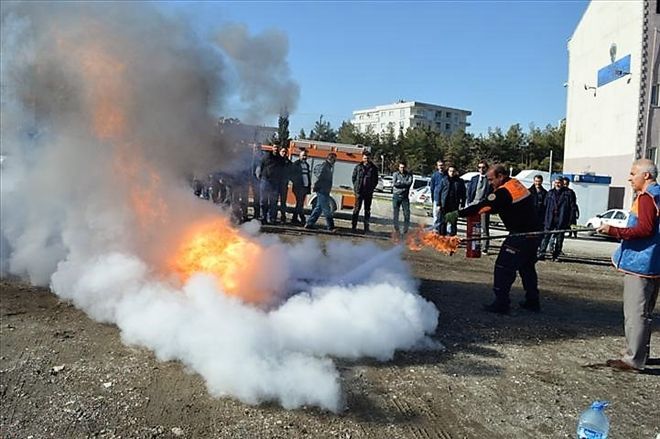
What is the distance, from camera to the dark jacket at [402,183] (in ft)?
44.1

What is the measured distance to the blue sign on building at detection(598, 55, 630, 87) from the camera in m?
30.4

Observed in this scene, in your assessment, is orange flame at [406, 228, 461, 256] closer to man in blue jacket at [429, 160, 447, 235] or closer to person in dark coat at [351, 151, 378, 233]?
man in blue jacket at [429, 160, 447, 235]

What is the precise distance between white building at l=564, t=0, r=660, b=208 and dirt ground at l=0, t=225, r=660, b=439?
85.8ft

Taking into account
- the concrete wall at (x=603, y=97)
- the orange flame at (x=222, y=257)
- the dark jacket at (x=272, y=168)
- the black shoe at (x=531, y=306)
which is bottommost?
the black shoe at (x=531, y=306)

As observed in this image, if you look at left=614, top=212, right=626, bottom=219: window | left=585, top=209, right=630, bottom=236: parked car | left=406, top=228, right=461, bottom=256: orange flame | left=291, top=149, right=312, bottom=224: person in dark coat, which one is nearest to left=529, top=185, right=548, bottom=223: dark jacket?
left=406, top=228, right=461, bottom=256: orange flame

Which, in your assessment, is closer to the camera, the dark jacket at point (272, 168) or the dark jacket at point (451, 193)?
the dark jacket at point (451, 193)

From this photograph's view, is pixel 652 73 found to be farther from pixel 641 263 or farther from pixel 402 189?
pixel 641 263

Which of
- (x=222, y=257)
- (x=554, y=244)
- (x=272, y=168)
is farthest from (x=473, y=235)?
(x=272, y=168)

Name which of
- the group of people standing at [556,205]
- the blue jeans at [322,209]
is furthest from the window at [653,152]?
the blue jeans at [322,209]

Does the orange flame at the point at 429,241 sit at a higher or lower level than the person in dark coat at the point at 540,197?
lower

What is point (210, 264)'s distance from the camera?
653 cm

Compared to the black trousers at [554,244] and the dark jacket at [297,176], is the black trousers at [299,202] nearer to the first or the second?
the dark jacket at [297,176]

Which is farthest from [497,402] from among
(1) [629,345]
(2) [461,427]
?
(1) [629,345]

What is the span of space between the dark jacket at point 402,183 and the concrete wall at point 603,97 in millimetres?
20922
